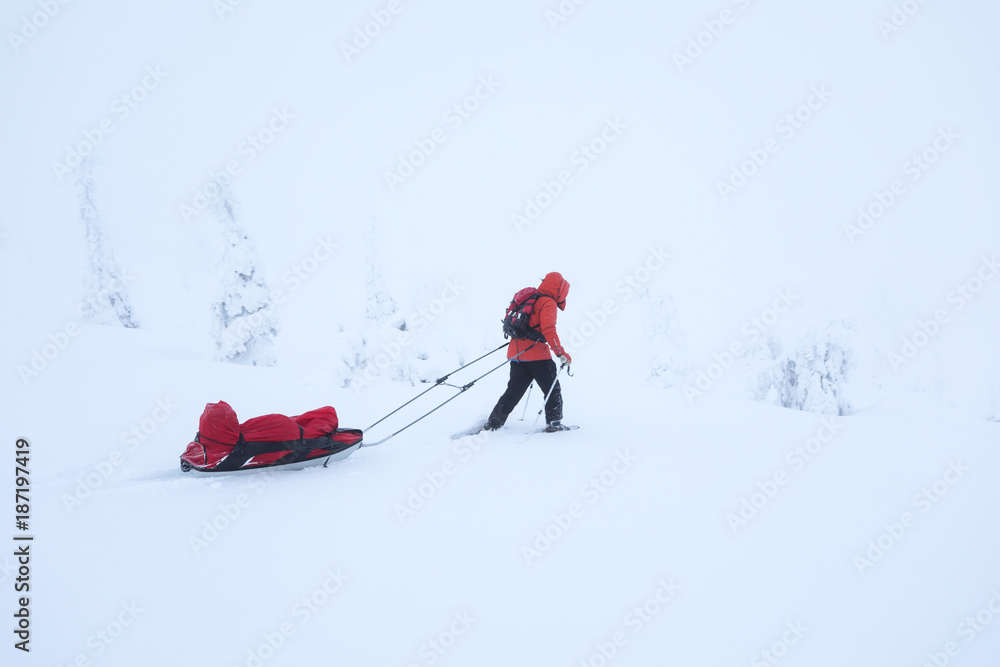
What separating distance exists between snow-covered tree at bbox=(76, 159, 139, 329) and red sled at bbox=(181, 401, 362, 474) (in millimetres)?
21000

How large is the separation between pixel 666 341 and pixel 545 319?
19.3m

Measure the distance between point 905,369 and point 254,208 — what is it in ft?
390

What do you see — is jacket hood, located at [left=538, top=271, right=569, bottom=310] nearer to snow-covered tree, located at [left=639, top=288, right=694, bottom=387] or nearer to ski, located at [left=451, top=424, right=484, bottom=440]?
ski, located at [left=451, top=424, right=484, bottom=440]

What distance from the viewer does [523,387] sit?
21.2 feet

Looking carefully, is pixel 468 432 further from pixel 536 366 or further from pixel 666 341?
pixel 666 341

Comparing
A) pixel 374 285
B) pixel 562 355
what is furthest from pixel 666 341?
pixel 562 355

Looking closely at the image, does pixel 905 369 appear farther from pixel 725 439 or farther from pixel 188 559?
pixel 188 559

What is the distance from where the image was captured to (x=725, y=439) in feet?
19.5

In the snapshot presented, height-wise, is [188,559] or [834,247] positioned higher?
[834,247]

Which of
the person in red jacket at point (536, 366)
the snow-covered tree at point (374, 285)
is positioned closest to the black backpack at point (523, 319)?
the person in red jacket at point (536, 366)

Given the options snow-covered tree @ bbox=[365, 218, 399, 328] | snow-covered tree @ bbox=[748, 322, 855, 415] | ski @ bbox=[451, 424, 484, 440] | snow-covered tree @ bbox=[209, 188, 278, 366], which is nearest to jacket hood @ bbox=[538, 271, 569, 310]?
ski @ bbox=[451, 424, 484, 440]

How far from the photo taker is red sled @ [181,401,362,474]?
4680 mm

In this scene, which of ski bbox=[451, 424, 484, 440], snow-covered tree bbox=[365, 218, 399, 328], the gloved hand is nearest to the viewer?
the gloved hand

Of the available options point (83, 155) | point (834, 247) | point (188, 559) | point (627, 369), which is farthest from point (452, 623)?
point (834, 247)
